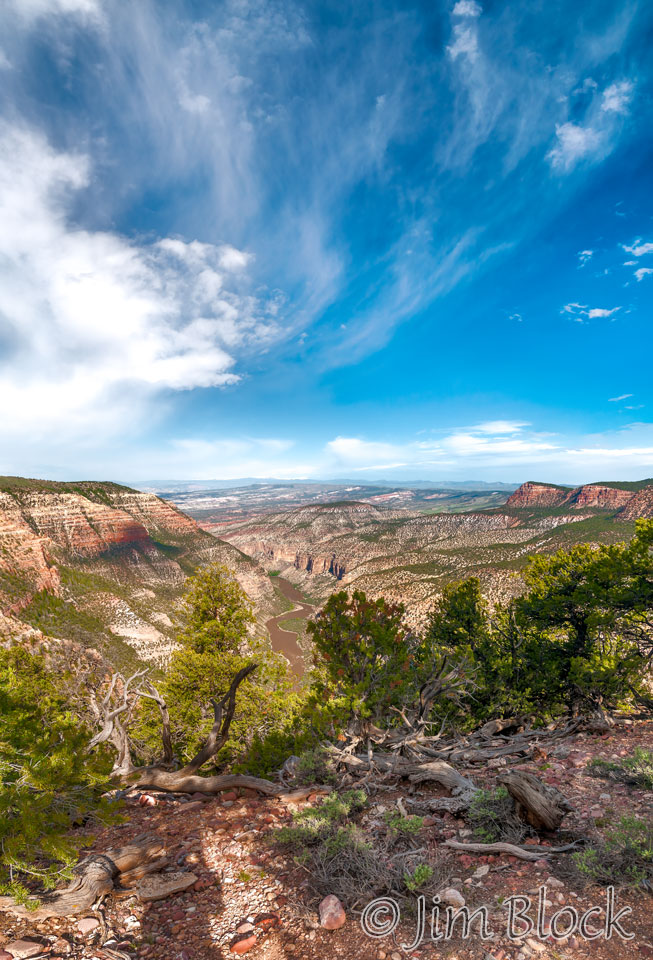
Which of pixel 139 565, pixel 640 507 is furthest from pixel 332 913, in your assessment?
pixel 640 507

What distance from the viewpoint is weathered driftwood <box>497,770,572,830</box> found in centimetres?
729

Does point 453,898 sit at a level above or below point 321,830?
above

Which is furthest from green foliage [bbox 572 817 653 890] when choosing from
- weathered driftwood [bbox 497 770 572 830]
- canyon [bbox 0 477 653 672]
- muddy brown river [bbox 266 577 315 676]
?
muddy brown river [bbox 266 577 315 676]

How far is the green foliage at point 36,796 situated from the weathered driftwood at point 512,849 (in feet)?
21.9

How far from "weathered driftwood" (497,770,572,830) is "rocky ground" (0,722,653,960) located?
0.24m

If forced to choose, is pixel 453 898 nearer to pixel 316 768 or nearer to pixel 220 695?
pixel 316 768

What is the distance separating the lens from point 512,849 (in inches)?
265

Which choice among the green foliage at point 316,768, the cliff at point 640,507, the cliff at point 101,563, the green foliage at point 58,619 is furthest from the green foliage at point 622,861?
the cliff at point 640,507

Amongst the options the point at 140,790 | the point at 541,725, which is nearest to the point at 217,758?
the point at 140,790

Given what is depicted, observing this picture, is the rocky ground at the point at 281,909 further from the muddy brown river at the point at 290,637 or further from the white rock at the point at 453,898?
the muddy brown river at the point at 290,637

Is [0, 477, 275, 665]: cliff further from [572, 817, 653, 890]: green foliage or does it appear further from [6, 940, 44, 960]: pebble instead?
[572, 817, 653, 890]: green foliage

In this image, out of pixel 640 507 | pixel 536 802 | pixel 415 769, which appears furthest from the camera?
pixel 640 507

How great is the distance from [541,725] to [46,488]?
162171 mm

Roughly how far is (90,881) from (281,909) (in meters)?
3.23
